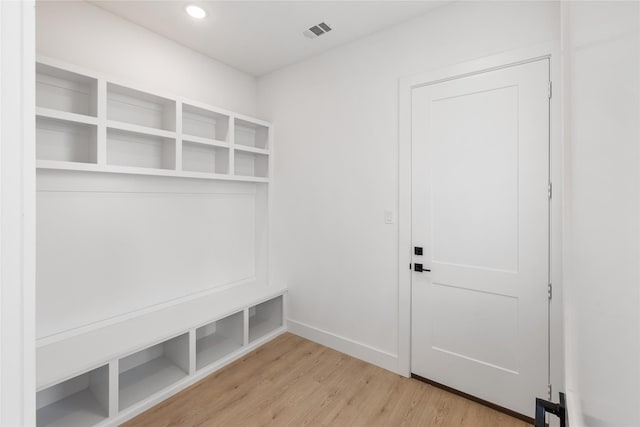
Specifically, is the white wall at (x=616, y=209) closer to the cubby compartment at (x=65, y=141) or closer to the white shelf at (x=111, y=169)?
the white shelf at (x=111, y=169)

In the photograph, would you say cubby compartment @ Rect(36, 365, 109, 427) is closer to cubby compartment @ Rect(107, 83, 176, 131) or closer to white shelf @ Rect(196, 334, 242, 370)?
white shelf @ Rect(196, 334, 242, 370)

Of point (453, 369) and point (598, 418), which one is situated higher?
point (598, 418)

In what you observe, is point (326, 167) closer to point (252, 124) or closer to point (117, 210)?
point (252, 124)

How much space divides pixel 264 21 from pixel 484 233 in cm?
232

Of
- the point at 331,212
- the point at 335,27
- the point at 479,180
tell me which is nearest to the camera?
the point at 479,180

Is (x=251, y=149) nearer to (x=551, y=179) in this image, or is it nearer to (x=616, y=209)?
(x=551, y=179)

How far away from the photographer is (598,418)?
305 mm

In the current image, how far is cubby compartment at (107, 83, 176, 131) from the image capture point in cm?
219

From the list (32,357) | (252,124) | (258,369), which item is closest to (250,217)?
(252,124)

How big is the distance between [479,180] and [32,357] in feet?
7.24

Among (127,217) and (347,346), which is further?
(347,346)

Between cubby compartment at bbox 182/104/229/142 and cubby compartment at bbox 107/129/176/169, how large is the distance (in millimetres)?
298

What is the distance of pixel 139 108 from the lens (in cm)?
235

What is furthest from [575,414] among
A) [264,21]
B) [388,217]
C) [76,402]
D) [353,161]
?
[264,21]
